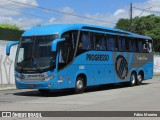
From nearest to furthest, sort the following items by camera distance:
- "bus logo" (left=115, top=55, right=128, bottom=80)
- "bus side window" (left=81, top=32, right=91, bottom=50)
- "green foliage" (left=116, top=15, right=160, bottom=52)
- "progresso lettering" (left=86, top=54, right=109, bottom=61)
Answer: "bus side window" (left=81, top=32, right=91, bottom=50) < "progresso lettering" (left=86, top=54, right=109, bottom=61) < "bus logo" (left=115, top=55, right=128, bottom=80) < "green foliage" (left=116, top=15, right=160, bottom=52)

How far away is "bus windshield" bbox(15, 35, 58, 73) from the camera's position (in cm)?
1872

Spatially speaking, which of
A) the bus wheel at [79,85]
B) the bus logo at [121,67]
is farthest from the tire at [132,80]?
the bus wheel at [79,85]

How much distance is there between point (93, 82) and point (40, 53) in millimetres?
4401

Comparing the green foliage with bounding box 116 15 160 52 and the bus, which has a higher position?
the green foliage with bounding box 116 15 160 52

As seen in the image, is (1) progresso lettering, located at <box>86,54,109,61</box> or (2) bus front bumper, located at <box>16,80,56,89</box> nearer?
(2) bus front bumper, located at <box>16,80,56,89</box>

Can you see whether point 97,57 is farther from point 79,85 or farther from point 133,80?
point 133,80

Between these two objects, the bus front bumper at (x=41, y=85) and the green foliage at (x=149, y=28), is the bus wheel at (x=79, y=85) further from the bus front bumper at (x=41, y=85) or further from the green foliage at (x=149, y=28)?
the green foliage at (x=149, y=28)

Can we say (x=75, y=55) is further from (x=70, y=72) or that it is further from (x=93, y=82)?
(x=93, y=82)

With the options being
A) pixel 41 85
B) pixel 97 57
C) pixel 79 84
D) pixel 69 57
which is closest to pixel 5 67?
pixel 97 57

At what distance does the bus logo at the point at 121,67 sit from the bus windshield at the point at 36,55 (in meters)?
6.83

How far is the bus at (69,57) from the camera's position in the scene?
18812 millimetres

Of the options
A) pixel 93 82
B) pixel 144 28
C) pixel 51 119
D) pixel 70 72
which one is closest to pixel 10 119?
pixel 51 119

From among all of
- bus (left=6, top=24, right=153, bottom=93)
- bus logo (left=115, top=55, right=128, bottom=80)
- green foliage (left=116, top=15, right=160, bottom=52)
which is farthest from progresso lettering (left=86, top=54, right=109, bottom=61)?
green foliage (left=116, top=15, right=160, bottom=52)

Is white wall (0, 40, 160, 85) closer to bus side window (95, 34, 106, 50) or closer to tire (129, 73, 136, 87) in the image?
bus side window (95, 34, 106, 50)
